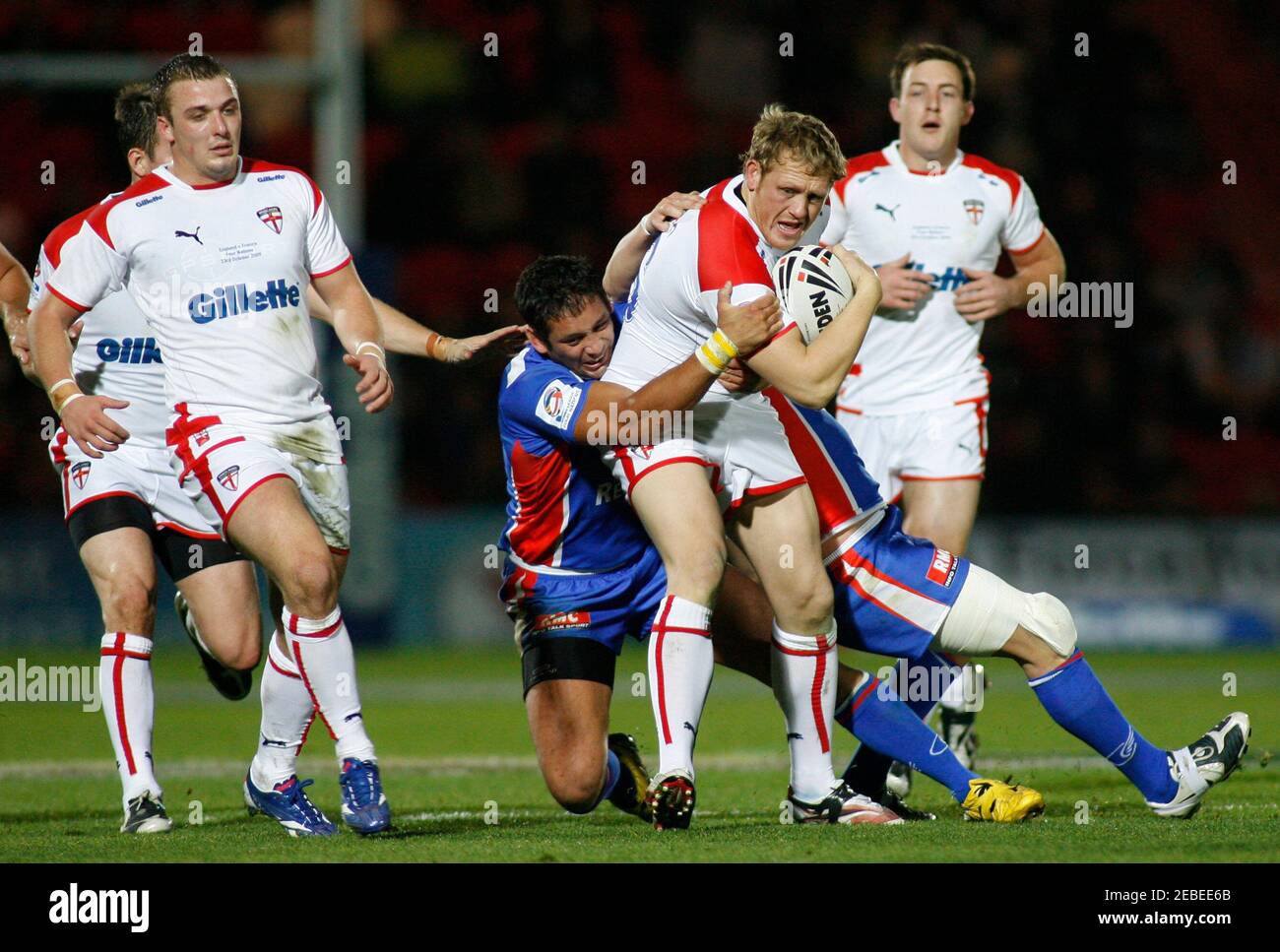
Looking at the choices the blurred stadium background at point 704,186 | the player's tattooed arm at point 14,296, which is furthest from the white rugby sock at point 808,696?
the blurred stadium background at point 704,186

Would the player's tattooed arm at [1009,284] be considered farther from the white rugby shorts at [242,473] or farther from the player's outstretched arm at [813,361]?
the white rugby shorts at [242,473]

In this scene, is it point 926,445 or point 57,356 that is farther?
point 926,445

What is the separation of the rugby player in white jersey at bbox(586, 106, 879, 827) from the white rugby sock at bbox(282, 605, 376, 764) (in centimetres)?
101

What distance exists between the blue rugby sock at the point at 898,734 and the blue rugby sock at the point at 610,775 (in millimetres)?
856

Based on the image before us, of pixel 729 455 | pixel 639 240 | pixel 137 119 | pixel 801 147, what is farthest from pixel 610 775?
pixel 137 119

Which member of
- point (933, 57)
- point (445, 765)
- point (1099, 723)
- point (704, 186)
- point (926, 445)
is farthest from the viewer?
point (704, 186)

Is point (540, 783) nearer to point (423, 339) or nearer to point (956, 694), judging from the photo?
point (956, 694)

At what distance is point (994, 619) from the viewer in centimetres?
586

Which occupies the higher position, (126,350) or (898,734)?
(126,350)

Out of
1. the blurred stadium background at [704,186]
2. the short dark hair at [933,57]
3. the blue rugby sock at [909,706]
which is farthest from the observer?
the blurred stadium background at [704,186]

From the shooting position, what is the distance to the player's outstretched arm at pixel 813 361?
5613 millimetres

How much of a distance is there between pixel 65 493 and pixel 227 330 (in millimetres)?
1313

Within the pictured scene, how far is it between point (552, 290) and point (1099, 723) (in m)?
2.32

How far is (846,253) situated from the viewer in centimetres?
605
